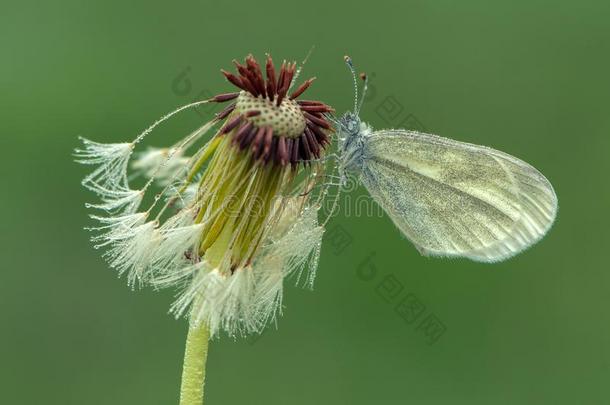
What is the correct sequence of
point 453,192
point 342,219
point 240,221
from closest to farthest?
point 240,221, point 453,192, point 342,219

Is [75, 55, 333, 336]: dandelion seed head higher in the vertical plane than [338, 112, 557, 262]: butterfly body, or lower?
higher

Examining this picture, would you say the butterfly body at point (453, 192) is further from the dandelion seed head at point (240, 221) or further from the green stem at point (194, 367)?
the green stem at point (194, 367)

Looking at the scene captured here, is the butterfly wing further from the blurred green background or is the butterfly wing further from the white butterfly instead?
the blurred green background

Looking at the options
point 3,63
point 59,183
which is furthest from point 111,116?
point 3,63

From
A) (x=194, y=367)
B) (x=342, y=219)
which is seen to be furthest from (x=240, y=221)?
(x=342, y=219)

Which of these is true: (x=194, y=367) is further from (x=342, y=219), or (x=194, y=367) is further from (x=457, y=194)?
(x=342, y=219)

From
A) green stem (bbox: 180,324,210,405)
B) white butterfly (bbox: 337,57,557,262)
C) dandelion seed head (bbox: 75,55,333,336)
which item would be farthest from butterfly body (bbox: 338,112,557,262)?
green stem (bbox: 180,324,210,405)

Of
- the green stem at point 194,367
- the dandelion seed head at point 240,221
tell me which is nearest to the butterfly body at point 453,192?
the dandelion seed head at point 240,221

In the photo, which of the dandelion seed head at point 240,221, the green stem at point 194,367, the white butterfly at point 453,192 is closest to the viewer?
the green stem at point 194,367
